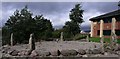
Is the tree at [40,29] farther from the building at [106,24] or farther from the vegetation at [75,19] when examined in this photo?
the vegetation at [75,19]

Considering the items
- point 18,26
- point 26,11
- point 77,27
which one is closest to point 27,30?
point 18,26

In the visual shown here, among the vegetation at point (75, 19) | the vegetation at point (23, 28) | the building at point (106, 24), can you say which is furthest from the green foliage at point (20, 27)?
the vegetation at point (75, 19)

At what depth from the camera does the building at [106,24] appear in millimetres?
45338

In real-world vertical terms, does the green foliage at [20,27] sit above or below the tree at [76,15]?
below

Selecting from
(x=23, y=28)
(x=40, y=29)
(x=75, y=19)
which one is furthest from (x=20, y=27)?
(x=75, y=19)

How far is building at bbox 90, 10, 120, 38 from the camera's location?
149ft

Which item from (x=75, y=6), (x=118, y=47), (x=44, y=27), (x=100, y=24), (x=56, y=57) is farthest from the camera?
(x=75, y=6)

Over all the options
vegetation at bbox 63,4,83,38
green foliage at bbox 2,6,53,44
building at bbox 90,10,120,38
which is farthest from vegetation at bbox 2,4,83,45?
vegetation at bbox 63,4,83,38

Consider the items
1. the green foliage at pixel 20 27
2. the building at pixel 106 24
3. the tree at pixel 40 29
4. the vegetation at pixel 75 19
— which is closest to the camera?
the green foliage at pixel 20 27

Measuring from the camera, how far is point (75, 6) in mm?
60062

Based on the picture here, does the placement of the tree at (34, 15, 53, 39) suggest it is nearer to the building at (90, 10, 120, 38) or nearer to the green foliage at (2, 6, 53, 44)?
the green foliage at (2, 6, 53, 44)

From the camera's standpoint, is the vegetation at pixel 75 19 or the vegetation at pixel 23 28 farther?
the vegetation at pixel 75 19

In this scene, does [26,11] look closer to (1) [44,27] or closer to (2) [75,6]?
(1) [44,27]

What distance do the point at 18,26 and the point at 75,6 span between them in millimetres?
30244
